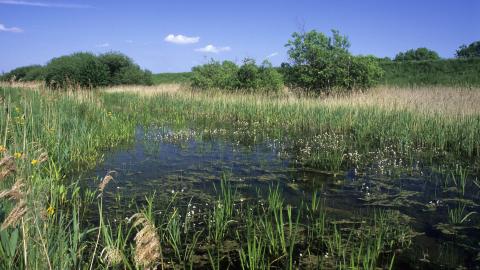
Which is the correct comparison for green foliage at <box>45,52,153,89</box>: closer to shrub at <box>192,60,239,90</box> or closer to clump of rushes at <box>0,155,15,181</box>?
shrub at <box>192,60,239,90</box>

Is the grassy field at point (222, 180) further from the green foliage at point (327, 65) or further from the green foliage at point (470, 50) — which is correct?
the green foliage at point (470, 50)

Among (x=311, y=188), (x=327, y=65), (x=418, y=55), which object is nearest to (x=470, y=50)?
(x=418, y=55)

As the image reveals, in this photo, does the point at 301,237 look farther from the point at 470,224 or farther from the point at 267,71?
the point at 267,71

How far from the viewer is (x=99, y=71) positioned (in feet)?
131

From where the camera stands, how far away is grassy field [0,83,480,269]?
2.95 metres

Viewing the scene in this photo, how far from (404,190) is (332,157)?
6.96ft

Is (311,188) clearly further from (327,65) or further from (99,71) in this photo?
(99,71)

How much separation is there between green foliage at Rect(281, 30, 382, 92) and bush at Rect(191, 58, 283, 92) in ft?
4.88

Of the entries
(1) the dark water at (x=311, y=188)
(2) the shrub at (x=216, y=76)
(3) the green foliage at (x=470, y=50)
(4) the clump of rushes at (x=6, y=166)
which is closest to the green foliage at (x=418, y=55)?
(3) the green foliage at (x=470, y=50)

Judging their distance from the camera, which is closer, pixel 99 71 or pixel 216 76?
pixel 216 76

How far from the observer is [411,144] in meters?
10.2

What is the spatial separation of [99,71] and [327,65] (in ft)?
91.2

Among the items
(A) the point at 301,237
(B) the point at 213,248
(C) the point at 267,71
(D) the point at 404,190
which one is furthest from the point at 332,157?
(C) the point at 267,71

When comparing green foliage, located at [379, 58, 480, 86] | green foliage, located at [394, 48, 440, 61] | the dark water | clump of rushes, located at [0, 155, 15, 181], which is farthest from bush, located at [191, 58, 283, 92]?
green foliage, located at [394, 48, 440, 61]
